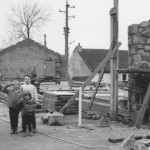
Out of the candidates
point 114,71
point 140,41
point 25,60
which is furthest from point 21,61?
point 140,41

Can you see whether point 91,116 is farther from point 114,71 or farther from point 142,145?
point 142,145

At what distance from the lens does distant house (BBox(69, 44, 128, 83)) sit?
215 ft

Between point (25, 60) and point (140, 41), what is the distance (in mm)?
46749

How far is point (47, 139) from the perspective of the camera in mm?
10148

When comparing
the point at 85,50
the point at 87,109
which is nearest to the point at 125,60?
the point at 85,50

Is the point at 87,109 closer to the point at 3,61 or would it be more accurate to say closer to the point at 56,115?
the point at 56,115

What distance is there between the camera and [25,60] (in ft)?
196

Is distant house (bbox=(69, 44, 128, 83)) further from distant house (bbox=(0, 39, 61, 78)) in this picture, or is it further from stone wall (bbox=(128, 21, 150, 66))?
stone wall (bbox=(128, 21, 150, 66))

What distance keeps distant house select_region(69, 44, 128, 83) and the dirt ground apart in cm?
5137

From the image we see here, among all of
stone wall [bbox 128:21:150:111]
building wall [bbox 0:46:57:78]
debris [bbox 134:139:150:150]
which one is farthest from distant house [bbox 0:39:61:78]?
debris [bbox 134:139:150:150]

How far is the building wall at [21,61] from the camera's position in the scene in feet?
193

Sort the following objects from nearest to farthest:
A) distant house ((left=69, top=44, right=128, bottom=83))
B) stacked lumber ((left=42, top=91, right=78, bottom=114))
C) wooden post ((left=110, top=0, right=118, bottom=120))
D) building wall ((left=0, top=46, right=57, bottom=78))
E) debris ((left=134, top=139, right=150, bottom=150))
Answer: debris ((left=134, top=139, right=150, bottom=150)), wooden post ((left=110, top=0, right=118, bottom=120)), stacked lumber ((left=42, top=91, right=78, bottom=114)), building wall ((left=0, top=46, right=57, bottom=78)), distant house ((left=69, top=44, right=128, bottom=83))

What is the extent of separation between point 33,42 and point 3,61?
4.99 m

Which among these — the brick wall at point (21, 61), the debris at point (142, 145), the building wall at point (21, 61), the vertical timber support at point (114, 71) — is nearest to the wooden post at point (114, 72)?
the vertical timber support at point (114, 71)
